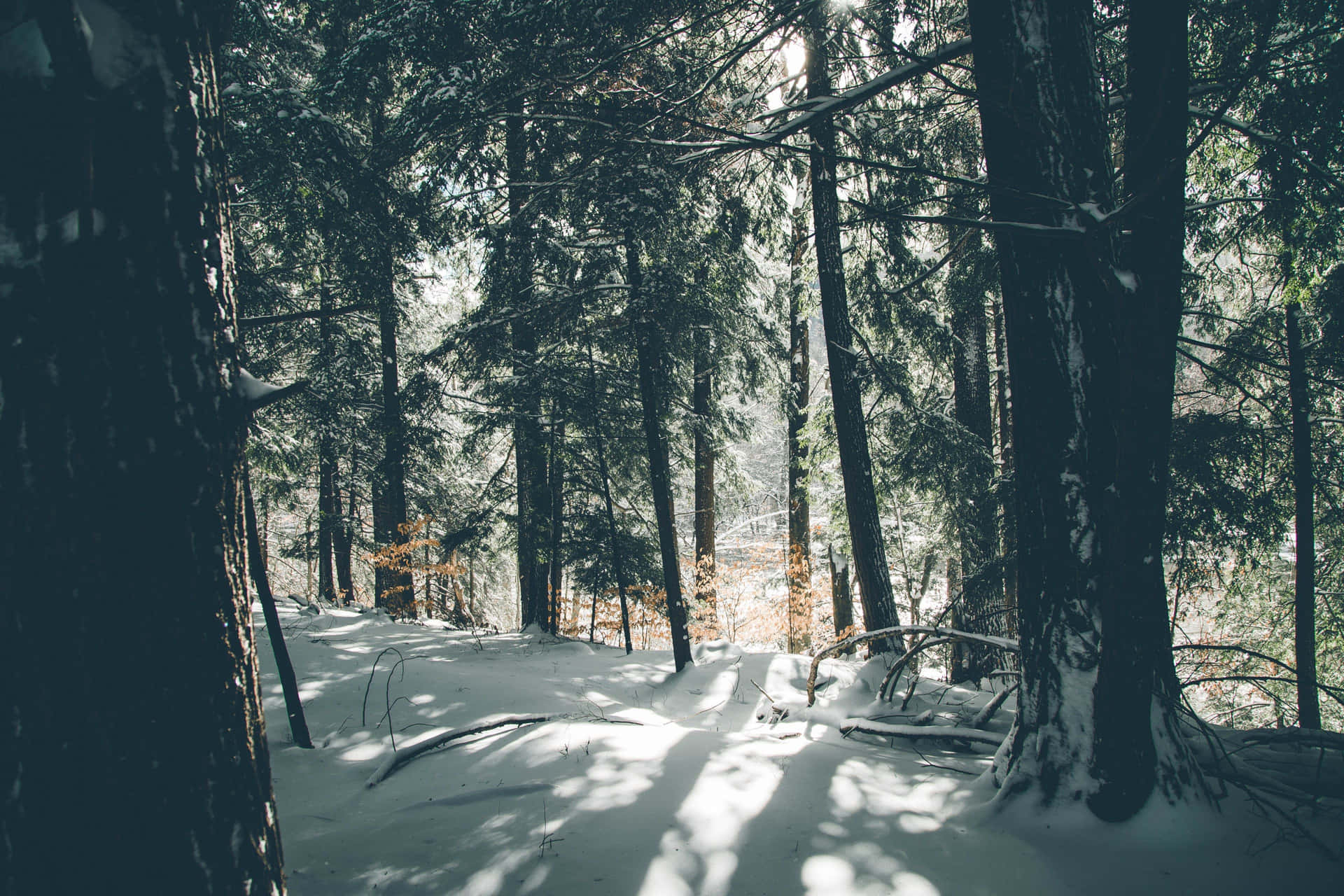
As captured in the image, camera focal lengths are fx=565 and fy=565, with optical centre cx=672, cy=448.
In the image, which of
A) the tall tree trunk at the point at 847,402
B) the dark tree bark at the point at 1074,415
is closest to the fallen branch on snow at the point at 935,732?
the dark tree bark at the point at 1074,415

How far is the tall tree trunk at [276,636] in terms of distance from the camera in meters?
2.77

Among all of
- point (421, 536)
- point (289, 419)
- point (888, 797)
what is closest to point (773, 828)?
point (888, 797)

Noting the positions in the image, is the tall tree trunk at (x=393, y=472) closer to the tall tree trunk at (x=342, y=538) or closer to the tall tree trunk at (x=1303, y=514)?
the tall tree trunk at (x=342, y=538)

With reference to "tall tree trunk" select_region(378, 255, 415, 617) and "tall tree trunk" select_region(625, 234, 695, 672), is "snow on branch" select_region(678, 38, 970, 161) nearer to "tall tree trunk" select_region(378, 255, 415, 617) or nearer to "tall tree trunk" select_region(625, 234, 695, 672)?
"tall tree trunk" select_region(625, 234, 695, 672)

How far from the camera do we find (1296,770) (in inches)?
101

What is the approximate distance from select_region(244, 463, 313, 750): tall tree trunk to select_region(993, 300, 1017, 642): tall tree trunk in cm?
527

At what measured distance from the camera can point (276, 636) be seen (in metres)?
3.13

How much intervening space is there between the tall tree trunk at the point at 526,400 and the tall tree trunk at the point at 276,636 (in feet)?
14.0

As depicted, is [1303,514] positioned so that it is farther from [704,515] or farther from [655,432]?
[704,515]

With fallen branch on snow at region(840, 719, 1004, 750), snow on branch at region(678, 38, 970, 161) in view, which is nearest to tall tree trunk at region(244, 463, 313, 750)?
snow on branch at region(678, 38, 970, 161)

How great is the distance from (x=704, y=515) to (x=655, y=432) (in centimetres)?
599

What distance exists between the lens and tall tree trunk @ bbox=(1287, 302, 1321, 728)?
6035 millimetres

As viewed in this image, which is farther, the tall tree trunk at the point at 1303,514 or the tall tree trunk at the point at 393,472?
the tall tree trunk at the point at 393,472

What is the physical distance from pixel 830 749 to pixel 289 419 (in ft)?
32.7
